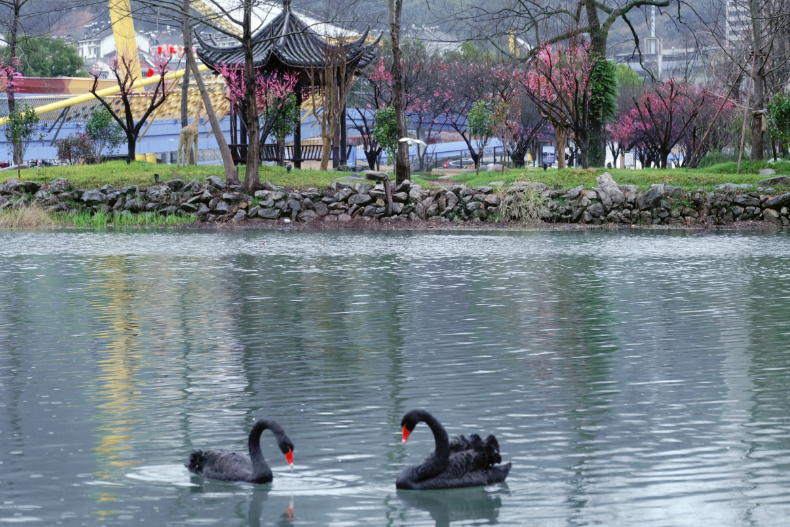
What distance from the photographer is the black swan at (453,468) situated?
17.3 feet

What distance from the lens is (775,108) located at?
32812 millimetres

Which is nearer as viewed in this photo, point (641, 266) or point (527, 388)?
point (527, 388)

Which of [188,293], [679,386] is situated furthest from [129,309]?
[679,386]

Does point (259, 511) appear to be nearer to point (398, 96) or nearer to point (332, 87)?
point (398, 96)

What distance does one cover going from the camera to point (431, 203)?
97.1 ft

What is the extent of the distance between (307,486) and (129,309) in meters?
7.21

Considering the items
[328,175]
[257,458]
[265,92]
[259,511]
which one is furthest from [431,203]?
[259,511]

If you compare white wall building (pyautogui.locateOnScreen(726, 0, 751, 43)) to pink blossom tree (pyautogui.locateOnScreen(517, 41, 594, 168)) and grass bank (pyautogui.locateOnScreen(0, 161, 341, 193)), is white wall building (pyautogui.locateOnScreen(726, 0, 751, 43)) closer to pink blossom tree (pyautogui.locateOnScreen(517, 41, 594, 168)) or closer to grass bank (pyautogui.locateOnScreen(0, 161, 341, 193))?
pink blossom tree (pyautogui.locateOnScreen(517, 41, 594, 168))

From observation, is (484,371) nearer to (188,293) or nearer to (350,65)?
(188,293)

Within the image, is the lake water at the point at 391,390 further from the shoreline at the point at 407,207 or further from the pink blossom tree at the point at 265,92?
the pink blossom tree at the point at 265,92

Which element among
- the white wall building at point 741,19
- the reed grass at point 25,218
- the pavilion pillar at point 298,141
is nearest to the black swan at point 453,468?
the reed grass at point 25,218

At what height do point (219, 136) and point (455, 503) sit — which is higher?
point (219, 136)

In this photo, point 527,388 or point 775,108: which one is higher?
point 775,108

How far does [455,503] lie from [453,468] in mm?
181
